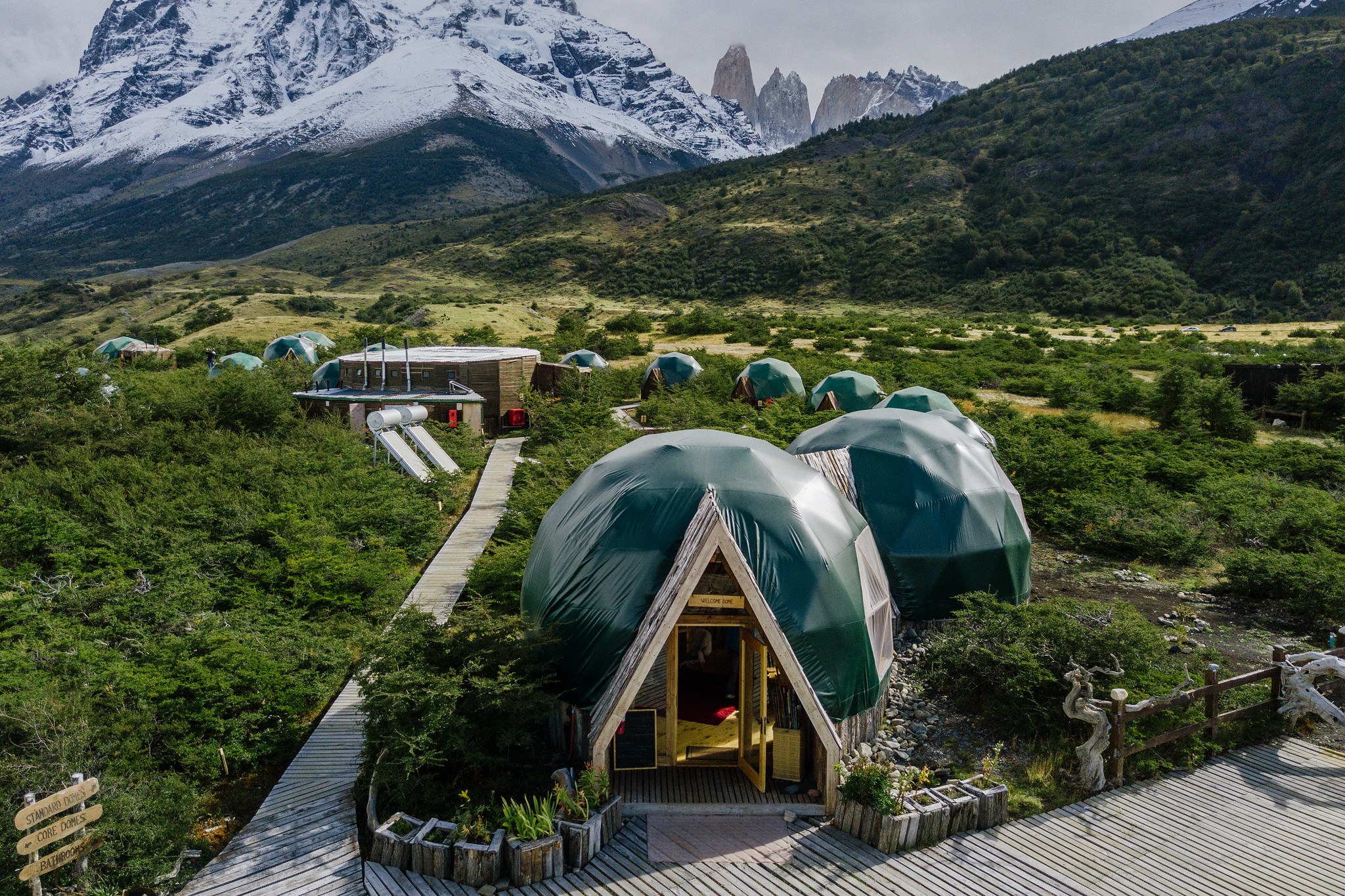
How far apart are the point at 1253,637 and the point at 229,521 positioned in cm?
2017

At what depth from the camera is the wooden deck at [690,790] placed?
29.0ft

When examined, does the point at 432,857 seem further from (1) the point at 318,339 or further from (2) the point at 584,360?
(1) the point at 318,339

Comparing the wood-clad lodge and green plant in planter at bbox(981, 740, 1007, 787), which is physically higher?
the wood-clad lodge

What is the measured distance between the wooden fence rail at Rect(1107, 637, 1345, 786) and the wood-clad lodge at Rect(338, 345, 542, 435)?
26.4 meters

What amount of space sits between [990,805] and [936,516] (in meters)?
6.18

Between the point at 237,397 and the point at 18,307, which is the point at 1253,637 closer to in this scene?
the point at 237,397

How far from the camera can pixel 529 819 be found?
25.7 ft

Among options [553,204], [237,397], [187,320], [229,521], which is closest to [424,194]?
[553,204]

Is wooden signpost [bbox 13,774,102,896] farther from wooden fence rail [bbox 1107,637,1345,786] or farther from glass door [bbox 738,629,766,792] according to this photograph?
wooden fence rail [bbox 1107,637,1345,786]

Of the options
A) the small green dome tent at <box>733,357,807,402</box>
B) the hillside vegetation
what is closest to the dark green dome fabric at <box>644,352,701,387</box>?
the small green dome tent at <box>733,357,807,402</box>

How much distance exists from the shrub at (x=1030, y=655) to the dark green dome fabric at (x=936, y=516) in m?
1.09

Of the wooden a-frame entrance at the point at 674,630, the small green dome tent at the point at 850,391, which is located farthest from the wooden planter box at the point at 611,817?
the small green dome tent at the point at 850,391

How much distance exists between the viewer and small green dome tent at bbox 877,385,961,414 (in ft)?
75.0

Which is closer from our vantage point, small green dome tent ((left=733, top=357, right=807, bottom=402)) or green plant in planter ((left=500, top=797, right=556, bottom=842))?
green plant in planter ((left=500, top=797, right=556, bottom=842))
